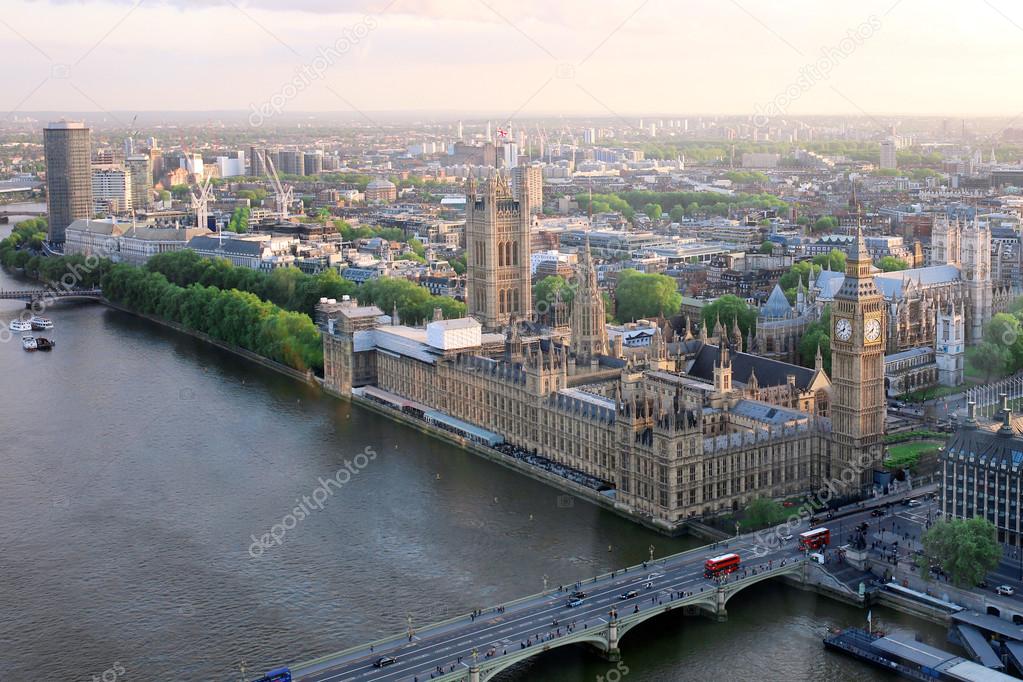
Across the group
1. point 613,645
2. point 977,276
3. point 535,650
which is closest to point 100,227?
point 977,276

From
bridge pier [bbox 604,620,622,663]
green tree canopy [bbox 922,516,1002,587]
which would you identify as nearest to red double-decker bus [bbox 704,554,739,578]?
bridge pier [bbox 604,620,622,663]

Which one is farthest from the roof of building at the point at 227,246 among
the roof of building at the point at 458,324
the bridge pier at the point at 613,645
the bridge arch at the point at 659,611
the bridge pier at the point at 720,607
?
the bridge pier at the point at 613,645

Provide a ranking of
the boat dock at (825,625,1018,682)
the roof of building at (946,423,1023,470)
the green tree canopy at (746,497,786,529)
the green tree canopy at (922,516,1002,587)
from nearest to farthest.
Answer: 1. the boat dock at (825,625,1018,682)
2. the green tree canopy at (922,516,1002,587)
3. the roof of building at (946,423,1023,470)
4. the green tree canopy at (746,497,786,529)

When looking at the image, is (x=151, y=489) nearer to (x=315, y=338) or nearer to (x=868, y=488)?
(x=315, y=338)

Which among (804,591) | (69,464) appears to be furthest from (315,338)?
(804,591)

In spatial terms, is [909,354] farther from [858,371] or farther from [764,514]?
[764,514]

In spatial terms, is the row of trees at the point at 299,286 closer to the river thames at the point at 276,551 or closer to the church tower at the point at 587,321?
the river thames at the point at 276,551

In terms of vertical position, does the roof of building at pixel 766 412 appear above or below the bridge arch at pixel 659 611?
above

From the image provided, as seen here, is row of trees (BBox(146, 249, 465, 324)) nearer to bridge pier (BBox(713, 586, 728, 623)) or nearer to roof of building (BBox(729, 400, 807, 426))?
roof of building (BBox(729, 400, 807, 426))
